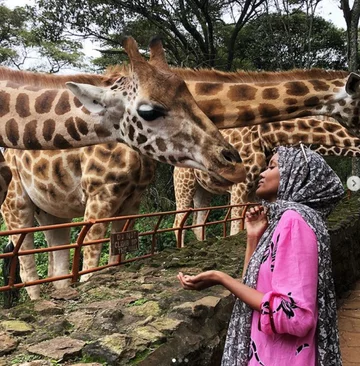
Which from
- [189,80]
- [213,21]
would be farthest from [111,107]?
[213,21]

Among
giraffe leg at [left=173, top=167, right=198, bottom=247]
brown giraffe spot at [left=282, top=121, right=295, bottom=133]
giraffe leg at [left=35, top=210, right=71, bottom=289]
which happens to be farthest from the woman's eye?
giraffe leg at [left=173, top=167, right=198, bottom=247]

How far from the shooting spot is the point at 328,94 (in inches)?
169

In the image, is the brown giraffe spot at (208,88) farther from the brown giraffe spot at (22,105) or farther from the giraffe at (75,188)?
the brown giraffe spot at (22,105)

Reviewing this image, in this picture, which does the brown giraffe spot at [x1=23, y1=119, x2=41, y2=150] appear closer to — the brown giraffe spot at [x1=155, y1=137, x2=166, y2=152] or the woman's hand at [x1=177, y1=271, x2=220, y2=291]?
the brown giraffe spot at [x1=155, y1=137, x2=166, y2=152]

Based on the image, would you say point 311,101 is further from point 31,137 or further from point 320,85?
point 31,137

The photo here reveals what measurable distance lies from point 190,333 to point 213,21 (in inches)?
513

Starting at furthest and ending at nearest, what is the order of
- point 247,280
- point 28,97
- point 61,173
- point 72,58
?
point 72,58
point 61,173
point 28,97
point 247,280

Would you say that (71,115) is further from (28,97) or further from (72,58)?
(72,58)

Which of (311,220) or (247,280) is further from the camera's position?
(247,280)

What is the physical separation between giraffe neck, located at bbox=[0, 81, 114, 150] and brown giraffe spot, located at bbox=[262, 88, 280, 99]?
1538 millimetres

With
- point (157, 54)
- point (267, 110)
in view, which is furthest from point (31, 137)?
point (267, 110)

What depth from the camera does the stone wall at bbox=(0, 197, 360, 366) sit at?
89.3 inches


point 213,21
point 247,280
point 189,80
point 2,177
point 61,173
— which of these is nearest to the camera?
point 247,280

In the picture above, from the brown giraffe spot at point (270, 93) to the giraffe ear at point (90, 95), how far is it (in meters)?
1.59
